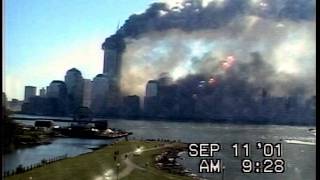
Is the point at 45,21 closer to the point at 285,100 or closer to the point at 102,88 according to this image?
the point at 102,88

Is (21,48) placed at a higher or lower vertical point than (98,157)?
higher

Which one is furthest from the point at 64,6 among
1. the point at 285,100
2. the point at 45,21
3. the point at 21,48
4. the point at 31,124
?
the point at 285,100

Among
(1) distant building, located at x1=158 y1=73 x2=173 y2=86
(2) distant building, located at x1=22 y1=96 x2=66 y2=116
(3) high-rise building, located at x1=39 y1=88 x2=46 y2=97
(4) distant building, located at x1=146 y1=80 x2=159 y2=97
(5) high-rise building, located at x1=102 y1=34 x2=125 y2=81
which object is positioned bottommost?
(2) distant building, located at x1=22 y1=96 x2=66 y2=116

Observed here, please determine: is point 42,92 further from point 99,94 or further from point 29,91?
point 99,94

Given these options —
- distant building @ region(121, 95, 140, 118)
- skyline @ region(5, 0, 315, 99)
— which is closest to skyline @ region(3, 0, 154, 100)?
skyline @ region(5, 0, 315, 99)

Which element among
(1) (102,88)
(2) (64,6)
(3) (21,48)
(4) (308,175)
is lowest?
(4) (308,175)

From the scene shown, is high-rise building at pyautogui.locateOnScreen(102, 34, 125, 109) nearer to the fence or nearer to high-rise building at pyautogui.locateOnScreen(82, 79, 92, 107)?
high-rise building at pyautogui.locateOnScreen(82, 79, 92, 107)
